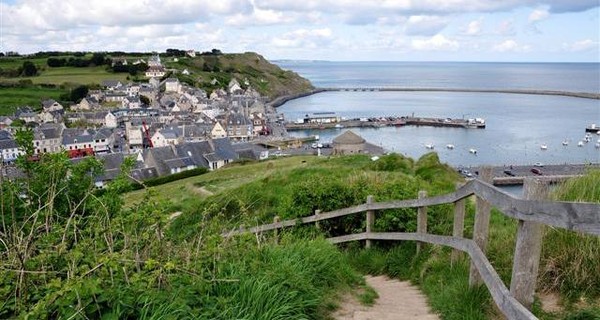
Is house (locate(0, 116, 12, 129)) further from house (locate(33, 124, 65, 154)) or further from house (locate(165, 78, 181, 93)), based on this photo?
house (locate(165, 78, 181, 93))

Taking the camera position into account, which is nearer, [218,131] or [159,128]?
[159,128]

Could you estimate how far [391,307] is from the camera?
547cm

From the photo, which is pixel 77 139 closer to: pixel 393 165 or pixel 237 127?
pixel 237 127

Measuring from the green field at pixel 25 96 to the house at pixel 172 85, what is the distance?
25.7 meters

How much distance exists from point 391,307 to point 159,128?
85.4 metres

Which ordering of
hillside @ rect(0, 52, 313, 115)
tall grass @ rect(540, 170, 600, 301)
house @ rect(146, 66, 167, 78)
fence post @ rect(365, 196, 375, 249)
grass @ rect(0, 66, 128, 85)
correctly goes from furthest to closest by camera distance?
house @ rect(146, 66, 167, 78), grass @ rect(0, 66, 128, 85), hillside @ rect(0, 52, 313, 115), fence post @ rect(365, 196, 375, 249), tall grass @ rect(540, 170, 600, 301)

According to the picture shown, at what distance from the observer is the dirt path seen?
504 centimetres

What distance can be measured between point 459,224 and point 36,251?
456 cm

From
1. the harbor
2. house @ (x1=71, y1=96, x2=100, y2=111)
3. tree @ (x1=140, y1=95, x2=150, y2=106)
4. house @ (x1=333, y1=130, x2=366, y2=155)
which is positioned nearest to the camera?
house @ (x1=333, y1=130, x2=366, y2=155)

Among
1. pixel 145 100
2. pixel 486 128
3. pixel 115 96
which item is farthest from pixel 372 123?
pixel 115 96

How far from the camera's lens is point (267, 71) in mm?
197250

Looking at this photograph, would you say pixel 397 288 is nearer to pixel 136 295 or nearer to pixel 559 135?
pixel 136 295

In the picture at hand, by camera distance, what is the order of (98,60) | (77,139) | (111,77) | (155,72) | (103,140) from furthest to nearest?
(98,60), (155,72), (111,77), (103,140), (77,139)

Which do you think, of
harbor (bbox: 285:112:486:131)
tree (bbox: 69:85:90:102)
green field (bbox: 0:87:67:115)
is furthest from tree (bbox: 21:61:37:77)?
harbor (bbox: 285:112:486:131)
